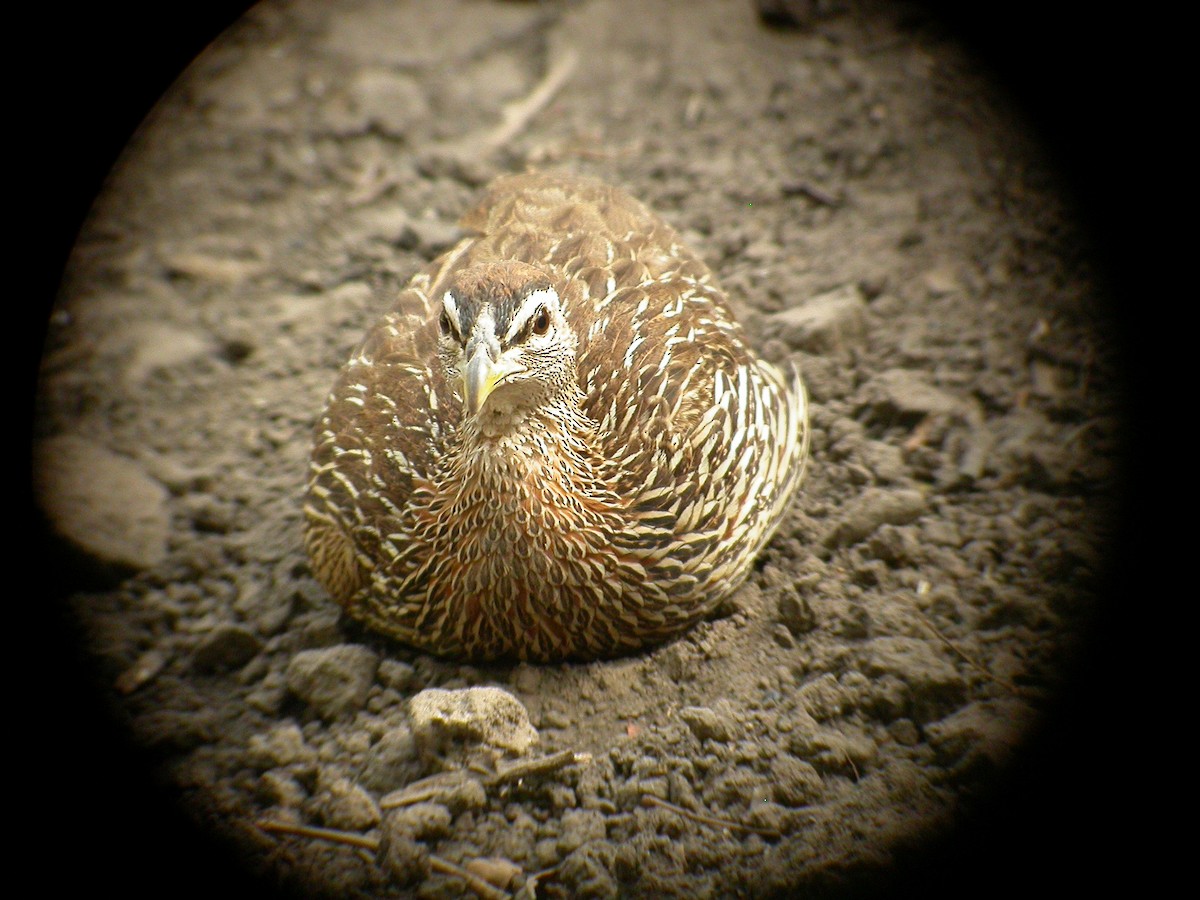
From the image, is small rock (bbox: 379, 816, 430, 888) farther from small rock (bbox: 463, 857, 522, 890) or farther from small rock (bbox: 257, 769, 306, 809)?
small rock (bbox: 257, 769, 306, 809)

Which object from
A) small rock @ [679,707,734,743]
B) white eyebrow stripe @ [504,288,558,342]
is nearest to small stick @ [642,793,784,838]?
small rock @ [679,707,734,743]

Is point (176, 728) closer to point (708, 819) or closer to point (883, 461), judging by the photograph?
point (708, 819)

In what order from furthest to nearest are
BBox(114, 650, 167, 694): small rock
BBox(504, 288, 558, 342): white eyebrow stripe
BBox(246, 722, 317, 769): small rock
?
1. BBox(114, 650, 167, 694): small rock
2. BBox(246, 722, 317, 769): small rock
3. BBox(504, 288, 558, 342): white eyebrow stripe

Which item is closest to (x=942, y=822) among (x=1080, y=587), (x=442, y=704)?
(x=1080, y=587)

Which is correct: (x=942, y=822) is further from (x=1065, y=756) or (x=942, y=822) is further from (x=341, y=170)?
(x=341, y=170)

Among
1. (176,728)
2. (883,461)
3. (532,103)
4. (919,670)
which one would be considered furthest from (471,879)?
(532,103)

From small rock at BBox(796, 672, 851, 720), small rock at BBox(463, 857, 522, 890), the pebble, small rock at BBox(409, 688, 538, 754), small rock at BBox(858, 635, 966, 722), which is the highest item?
the pebble

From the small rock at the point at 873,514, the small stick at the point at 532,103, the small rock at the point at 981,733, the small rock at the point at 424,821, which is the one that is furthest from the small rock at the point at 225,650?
the small stick at the point at 532,103
